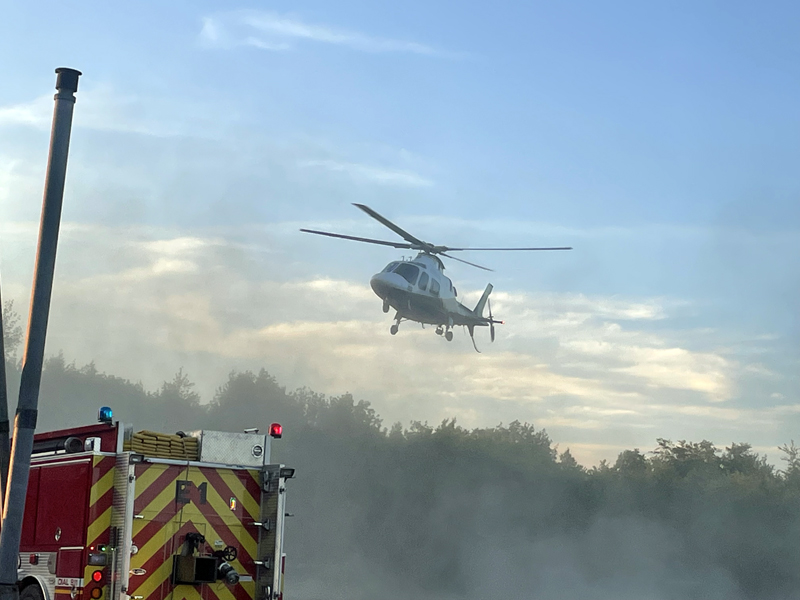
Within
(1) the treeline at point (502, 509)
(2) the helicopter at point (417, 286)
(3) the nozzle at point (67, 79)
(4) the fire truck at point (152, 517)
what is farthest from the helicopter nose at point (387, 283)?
(3) the nozzle at point (67, 79)

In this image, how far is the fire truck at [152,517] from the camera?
10812 millimetres

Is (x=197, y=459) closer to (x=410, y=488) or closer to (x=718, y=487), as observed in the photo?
(x=410, y=488)

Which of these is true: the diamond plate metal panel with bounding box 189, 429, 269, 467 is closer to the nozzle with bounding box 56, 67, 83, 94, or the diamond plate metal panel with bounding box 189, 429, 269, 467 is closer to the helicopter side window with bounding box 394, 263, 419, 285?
the nozzle with bounding box 56, 67, 83, 94

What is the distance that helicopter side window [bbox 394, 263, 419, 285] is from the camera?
4716cm

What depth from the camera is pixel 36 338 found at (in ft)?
27.5

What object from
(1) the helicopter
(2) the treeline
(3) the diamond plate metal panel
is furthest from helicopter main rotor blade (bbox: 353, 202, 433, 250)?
(3) the diamond plate metal panel

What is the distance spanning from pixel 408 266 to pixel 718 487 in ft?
78.2

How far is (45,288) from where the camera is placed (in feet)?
27.5

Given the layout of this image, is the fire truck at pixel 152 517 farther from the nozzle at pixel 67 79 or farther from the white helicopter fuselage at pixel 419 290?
the white helicopter fuselage at pixel 419 290

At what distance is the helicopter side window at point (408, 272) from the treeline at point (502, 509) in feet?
44.3

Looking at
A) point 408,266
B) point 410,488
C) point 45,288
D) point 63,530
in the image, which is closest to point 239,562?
point 63,530

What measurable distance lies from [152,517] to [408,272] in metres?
36.6

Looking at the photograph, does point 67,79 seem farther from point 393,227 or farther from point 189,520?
point 393,227

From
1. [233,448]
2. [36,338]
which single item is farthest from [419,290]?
[36,338]
